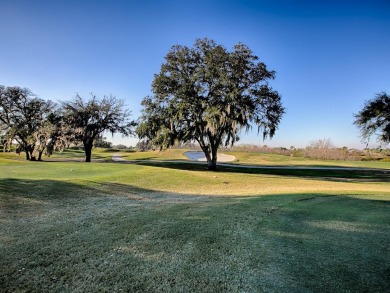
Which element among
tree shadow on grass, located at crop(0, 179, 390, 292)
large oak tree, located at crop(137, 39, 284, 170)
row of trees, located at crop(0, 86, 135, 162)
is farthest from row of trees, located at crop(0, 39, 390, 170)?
tree shadow on grass, located at crop(0, 179, 390, 292)

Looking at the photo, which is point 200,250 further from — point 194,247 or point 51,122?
point 51,122

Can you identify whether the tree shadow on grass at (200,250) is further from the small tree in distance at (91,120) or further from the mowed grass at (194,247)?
the small tree in distance at (91,120)

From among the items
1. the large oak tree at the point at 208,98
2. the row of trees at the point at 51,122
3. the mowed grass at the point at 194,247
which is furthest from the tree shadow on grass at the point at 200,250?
the row of trees at the point at 51,122

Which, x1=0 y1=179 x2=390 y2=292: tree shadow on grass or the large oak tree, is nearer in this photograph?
x1=0 y1=179 x2=390 y2=292: tree shadow on grass

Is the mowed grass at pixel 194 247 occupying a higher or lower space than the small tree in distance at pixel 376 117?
lower

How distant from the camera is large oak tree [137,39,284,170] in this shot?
848 inches

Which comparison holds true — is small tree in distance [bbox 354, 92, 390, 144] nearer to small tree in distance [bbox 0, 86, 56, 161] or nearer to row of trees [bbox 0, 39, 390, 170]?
row of trees [bbox 0, 39, 390, 170]

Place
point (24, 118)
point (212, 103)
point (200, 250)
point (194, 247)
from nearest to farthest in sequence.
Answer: point (200, 250) → point (194, 247) → point (212, 103) → point (24, 118)

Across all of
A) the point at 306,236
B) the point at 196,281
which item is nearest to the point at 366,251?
the point at 306,236

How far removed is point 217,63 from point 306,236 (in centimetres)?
1915

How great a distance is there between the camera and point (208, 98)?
22547 mm

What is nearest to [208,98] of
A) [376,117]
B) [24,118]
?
[376,117]

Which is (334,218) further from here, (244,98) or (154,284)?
(244,98)

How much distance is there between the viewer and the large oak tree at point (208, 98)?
21.5 metres
